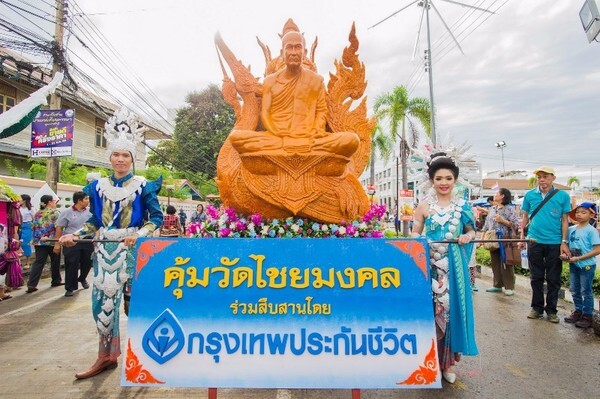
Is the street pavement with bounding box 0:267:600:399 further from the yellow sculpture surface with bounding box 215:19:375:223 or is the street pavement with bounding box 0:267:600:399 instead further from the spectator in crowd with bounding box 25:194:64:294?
the yellow sculpture surface with bounding box 215:19:375:223

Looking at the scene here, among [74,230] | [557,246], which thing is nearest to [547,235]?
[557,246]

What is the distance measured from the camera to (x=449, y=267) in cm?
283

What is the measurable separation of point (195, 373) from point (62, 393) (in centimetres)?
128

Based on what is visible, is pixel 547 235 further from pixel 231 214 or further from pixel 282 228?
pixel 231 214

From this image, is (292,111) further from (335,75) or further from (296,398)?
(296,398)

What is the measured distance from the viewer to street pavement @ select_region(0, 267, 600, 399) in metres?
2.65

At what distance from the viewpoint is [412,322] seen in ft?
6.79

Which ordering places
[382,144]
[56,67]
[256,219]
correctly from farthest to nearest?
[382,144]
[56,67]
[256,219]

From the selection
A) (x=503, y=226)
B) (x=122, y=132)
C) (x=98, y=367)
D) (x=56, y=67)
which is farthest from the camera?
(x=56, y=67)

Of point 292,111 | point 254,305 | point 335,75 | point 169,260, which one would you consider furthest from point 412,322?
point 335,75

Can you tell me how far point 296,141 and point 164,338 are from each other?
8.56 ft

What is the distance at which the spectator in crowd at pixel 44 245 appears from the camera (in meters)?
5.98

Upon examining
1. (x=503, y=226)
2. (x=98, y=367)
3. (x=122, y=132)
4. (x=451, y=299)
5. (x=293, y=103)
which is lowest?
(x=98, y=367)

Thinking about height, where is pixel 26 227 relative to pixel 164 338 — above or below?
above
